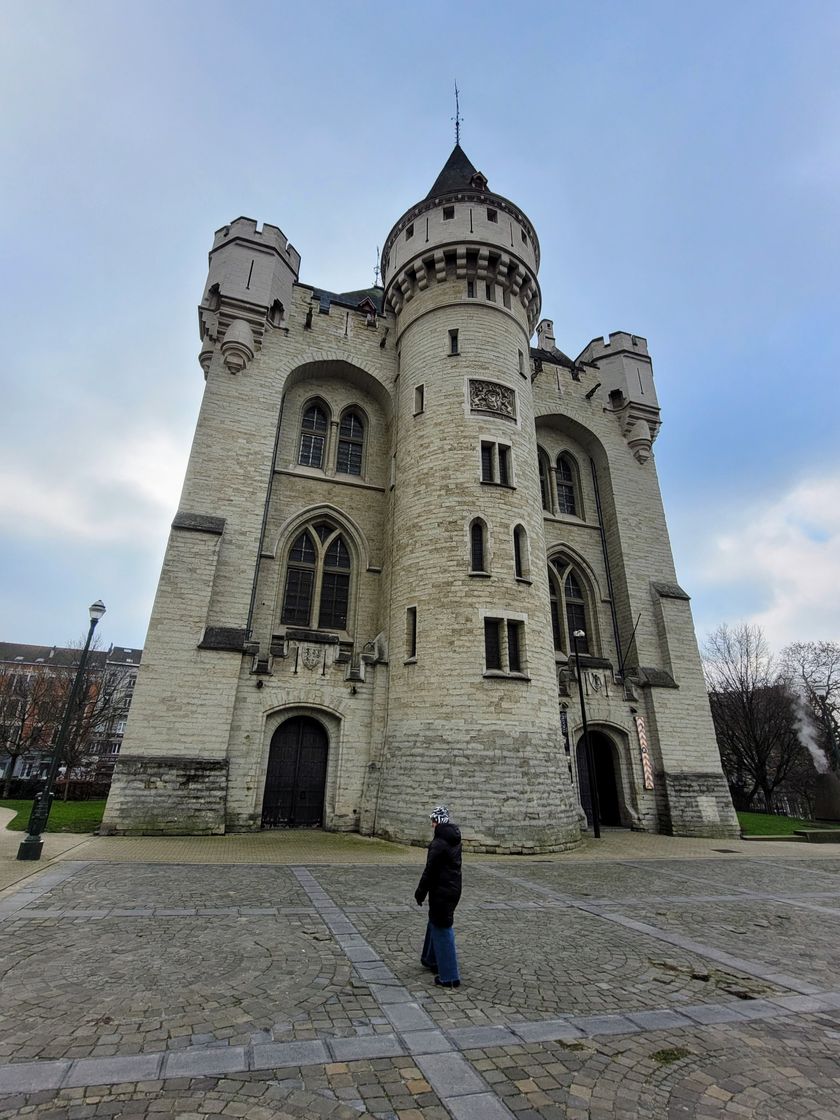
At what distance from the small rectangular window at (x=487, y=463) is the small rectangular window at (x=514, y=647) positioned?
432 centimetres

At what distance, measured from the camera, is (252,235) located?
18875 mm

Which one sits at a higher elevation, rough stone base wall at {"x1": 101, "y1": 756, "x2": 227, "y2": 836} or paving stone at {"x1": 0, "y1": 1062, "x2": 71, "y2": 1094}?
rough stone base wall at {"x1": 101, "y1": 756, "x2": 227, "y2": 836}

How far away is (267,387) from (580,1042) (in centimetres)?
1754

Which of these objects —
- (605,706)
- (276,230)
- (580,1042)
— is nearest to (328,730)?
(605,706)

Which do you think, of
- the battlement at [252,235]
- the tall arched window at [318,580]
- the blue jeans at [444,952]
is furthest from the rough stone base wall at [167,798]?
the battlement at [252,235]

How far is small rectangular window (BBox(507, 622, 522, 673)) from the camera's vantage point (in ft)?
45.5

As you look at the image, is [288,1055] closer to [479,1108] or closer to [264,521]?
[479,1108]

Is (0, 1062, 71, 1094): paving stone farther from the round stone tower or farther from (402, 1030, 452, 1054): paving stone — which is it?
the round stone tower

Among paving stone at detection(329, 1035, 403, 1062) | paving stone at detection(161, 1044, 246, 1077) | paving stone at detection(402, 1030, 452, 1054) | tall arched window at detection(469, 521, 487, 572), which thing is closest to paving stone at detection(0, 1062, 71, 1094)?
paving stone at detection(161, 1044, 246, 1077)

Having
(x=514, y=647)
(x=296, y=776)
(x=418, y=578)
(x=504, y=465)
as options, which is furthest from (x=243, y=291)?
(x=296, y=776)

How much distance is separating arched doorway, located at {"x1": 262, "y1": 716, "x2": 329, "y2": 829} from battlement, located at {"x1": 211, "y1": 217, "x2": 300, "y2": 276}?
15845 millimetres

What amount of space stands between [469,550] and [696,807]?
10368 mm

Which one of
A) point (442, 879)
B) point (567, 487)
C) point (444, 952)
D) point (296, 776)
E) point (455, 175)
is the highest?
point (455, 175)

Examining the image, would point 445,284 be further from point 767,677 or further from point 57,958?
point 767,677
